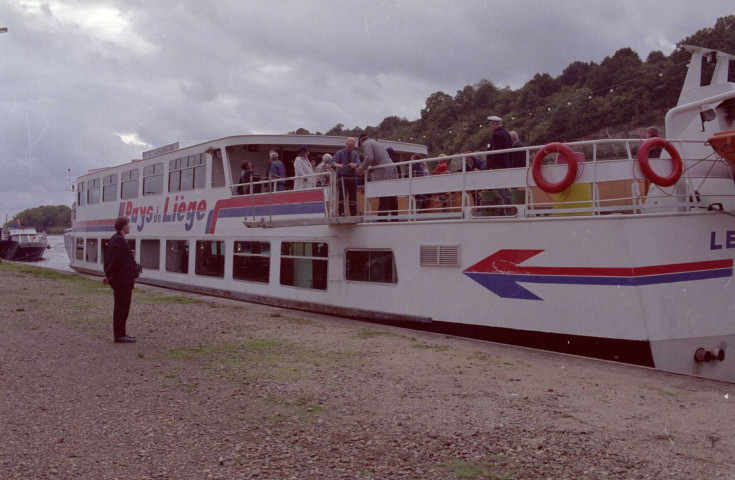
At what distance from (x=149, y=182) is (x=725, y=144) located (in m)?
15.5

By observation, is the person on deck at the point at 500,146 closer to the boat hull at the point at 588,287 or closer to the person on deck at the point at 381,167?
the boat hull at the point at 588,287

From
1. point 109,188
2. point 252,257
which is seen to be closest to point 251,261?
point 252,257

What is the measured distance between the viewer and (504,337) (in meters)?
9.08

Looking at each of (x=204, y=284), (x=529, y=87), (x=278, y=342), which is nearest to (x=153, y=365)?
(x=278, y=342)

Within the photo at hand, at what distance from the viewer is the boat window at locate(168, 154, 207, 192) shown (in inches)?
613

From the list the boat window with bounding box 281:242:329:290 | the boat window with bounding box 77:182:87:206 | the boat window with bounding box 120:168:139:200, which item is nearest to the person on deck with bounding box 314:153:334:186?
the boat window with bounding box 281:242:329:290

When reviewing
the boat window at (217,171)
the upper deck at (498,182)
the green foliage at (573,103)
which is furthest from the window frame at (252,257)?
the green foliage at (573,103)

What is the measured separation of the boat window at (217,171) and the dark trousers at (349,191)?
458 cm

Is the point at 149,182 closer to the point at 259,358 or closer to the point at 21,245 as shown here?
the point at 259,358

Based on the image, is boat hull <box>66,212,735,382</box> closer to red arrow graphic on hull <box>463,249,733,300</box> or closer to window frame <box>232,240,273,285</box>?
red arrow graphic on hull <box>463,249,733,300</box>

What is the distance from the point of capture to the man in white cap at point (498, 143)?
31.6ft

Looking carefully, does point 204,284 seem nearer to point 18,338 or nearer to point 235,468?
point 18,338

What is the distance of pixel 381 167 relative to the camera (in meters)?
11.3

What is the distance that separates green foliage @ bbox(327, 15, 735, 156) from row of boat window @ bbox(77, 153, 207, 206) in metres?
23.3
